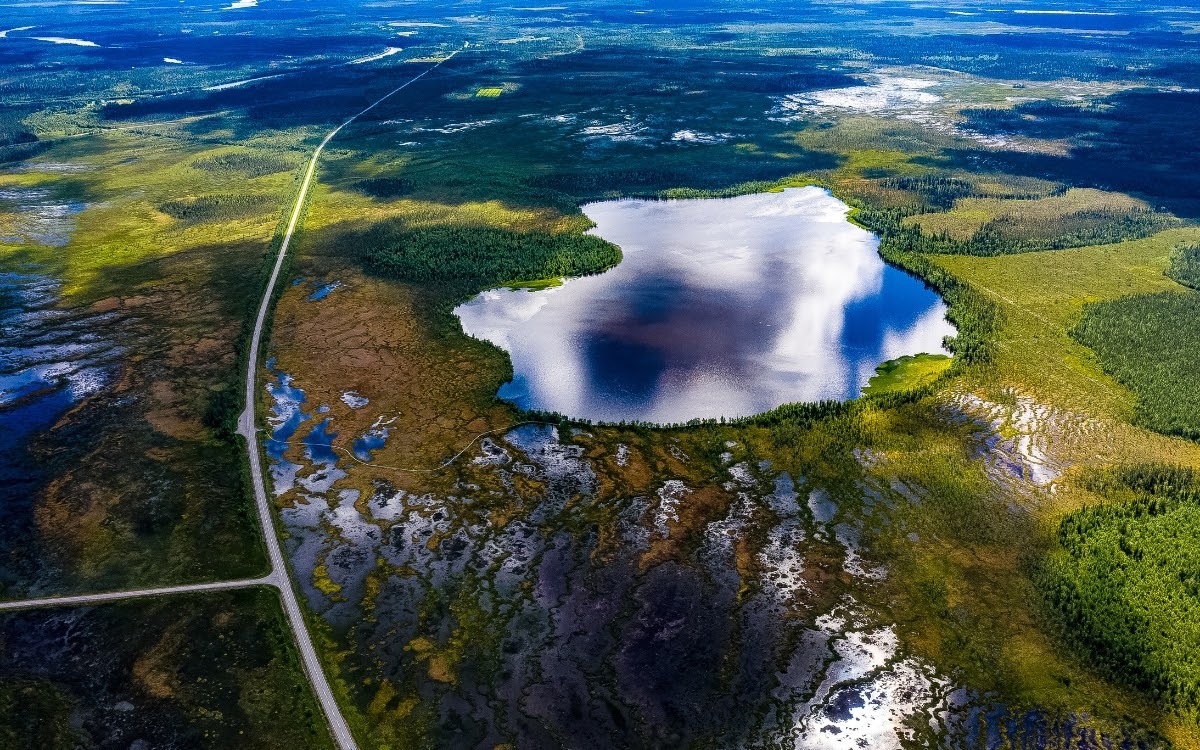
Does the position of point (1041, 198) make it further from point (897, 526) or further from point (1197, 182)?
point (897, 526)

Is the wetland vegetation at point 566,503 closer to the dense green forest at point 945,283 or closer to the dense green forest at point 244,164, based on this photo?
the dense green forest at point 945,283

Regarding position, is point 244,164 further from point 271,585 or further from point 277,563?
point 271,585

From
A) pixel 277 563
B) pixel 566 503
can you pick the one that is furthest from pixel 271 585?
pixel 566 503

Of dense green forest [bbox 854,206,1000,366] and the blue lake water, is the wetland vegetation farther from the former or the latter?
the blue lake water

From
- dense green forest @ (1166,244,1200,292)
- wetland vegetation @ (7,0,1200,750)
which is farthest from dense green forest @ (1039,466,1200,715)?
dense green forest @ (1166,244,1200,292)

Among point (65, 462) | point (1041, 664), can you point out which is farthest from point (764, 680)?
point (65, 462)

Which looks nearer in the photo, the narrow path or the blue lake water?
the narrow path

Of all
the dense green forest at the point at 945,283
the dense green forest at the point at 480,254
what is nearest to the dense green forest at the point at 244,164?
the dense green forest at the point at 480,254
